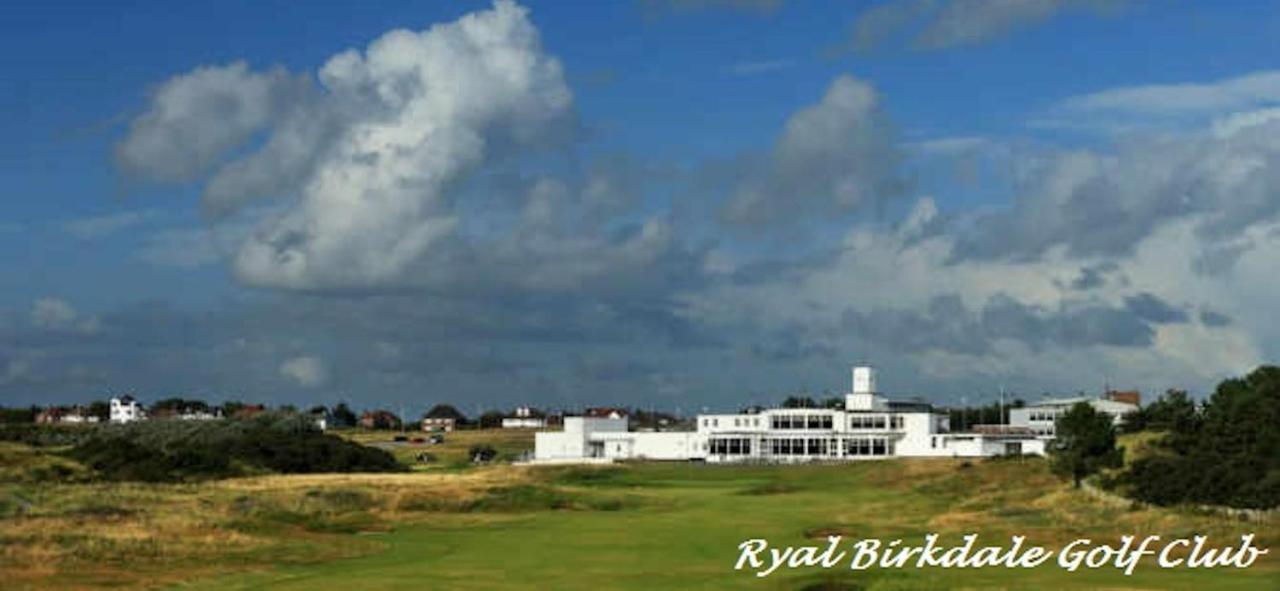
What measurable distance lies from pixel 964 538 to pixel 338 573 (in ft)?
88.0

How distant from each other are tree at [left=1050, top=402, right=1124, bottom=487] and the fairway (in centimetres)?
199

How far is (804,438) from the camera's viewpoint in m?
173

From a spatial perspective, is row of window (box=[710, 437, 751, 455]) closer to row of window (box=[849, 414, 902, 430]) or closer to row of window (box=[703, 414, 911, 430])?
row of window (box=[703, 414, 911, 430])

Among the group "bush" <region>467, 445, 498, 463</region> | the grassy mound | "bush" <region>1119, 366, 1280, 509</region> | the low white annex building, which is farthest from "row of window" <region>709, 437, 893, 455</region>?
"bush" <region>1119, 366, 1280, 509</region>

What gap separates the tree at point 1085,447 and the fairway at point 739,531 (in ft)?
6.51

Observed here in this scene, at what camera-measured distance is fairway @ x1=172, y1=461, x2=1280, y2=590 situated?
174ft

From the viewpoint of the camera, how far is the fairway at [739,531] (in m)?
53.0

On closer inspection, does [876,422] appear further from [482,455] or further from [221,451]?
[221,451]

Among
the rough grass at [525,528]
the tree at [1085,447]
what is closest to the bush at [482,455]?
the rough grass at [525,528]

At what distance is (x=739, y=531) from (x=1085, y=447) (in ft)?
117

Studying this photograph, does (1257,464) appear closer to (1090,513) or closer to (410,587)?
(1090,513)

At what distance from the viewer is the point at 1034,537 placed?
6819cm

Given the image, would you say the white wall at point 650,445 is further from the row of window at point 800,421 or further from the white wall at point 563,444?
the row of window at point 800,421

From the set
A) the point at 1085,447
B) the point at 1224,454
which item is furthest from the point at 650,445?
the point at 1224,454
